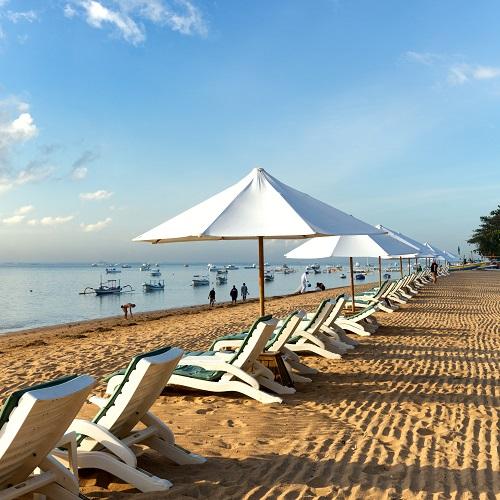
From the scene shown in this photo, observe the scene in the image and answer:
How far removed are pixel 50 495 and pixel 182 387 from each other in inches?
126

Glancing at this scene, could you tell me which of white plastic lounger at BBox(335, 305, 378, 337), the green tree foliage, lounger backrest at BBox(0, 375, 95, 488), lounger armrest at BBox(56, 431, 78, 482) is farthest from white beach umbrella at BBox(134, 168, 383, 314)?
the green tree foliage

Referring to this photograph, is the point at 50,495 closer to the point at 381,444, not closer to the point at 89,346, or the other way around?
the point at 381,444

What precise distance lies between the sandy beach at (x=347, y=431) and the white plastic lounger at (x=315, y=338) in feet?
0.56

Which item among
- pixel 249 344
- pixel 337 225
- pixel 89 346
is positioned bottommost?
pixel 89 346

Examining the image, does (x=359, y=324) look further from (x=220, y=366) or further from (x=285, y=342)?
(x=220, y=366)

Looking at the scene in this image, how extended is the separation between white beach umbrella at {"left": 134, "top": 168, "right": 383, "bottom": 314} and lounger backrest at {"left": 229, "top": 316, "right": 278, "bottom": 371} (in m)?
0.87

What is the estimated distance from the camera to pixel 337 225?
6.43m

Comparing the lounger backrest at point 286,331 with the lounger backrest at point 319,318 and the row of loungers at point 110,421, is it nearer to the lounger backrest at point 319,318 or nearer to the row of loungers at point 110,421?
the row of loungers at point 110,421

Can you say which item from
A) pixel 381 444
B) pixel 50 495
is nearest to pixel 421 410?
pixel 381 444

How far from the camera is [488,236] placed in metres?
82.1

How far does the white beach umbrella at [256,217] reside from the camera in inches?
228

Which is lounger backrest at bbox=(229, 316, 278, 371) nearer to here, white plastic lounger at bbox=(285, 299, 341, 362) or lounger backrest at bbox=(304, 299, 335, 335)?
white plastic lounger at bbox=(285, 299, 341, 362)

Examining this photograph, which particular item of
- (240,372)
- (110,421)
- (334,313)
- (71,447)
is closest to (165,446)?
(110,421)

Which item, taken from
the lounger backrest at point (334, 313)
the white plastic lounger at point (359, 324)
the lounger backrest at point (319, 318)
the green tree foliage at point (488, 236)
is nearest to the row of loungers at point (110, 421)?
the lounger backrest at point (319, 318)
